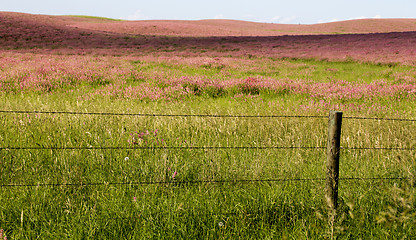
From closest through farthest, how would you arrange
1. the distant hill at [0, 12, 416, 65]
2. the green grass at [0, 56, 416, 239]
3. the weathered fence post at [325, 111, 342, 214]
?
the green grass at [0, 56, 416, 239], the weathered fence post at [325, 111, 342, 214], the distant hill at [0, 12, 416, 65]

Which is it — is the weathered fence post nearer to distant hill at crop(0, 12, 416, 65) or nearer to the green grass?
the green grass

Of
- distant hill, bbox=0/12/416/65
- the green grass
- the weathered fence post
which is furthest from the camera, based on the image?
distant hill, bbox=0/12/416/65

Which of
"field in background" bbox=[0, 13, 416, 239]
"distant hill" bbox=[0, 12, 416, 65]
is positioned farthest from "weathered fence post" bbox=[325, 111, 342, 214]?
"distant hill" bbox=[0, 12, 416, 65]

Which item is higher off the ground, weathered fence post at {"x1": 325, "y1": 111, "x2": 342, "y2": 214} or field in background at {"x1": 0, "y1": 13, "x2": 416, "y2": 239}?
weathered fence post at {"x1": 325, "y1": 111, "x2": 342, "y2": 214}

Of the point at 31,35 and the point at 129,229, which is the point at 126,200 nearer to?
the point at 129,229

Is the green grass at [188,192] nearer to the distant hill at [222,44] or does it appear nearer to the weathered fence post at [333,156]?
the weathered fence post at [333,156]

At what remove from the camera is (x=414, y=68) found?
13.8 m

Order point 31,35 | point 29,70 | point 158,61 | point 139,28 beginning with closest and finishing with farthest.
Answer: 1. point 29,70
2. point 158,61
3. point 31,35
4. point 139,28

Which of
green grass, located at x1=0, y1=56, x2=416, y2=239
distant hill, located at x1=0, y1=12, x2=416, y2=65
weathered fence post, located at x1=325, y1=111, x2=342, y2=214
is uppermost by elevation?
distant hill, located at x1=0, y1=12, x2=416, y2=65

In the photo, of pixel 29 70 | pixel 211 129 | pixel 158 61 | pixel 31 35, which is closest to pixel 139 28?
pixel 31 35

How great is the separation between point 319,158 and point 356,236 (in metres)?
1.67

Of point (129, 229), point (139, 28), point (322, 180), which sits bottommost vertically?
point (129, 229)

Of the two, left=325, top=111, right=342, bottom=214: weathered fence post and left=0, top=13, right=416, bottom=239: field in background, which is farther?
left=325, top=111, right=342, bottom=214: weathered fence post

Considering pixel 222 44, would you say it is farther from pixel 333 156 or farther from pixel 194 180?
pixel 333 156
